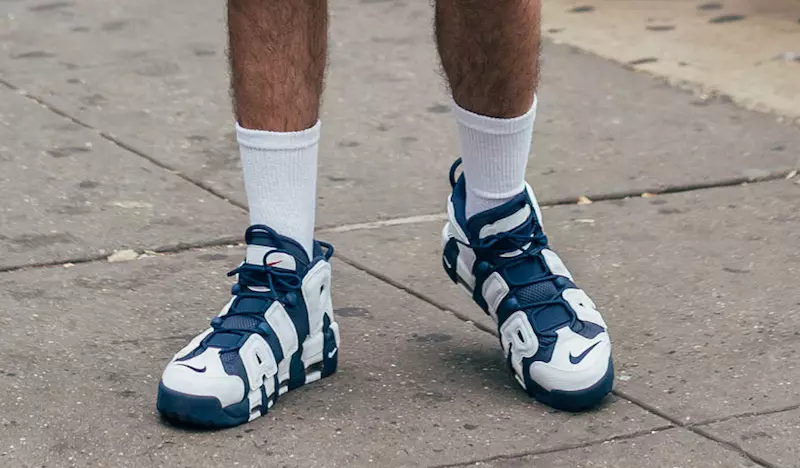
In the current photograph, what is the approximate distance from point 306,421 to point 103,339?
51 centimetres

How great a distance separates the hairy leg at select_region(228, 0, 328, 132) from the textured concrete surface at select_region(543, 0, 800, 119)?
2.15 m

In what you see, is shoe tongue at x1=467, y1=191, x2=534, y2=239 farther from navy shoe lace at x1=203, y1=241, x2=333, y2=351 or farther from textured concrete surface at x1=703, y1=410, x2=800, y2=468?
textured concrete surface at x1=703, y1=410, x2=800, y2=468

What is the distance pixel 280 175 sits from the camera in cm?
224

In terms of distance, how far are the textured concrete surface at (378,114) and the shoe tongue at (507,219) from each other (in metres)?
0.89

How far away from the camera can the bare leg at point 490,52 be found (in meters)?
2.26

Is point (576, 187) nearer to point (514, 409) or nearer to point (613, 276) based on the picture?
point (613, 276)

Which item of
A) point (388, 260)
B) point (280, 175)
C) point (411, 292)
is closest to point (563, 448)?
point (280, 175)

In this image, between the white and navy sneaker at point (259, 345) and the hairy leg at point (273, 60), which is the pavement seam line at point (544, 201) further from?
the hairy leg at point (273, 60)

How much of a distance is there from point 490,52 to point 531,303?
0.42 metres

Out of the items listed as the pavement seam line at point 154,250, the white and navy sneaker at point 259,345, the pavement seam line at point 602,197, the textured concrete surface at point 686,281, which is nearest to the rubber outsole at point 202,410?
the white and navy sneaker at point 259,345

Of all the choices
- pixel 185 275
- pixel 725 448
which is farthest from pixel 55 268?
pixel 725 448

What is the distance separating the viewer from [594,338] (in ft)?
7.42

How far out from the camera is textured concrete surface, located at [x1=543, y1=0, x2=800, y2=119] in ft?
14.1

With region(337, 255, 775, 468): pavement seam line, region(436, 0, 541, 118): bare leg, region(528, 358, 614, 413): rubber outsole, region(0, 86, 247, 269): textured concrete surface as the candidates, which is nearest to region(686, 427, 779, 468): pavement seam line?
region(337, 255, 775, 468): pavement seam line
